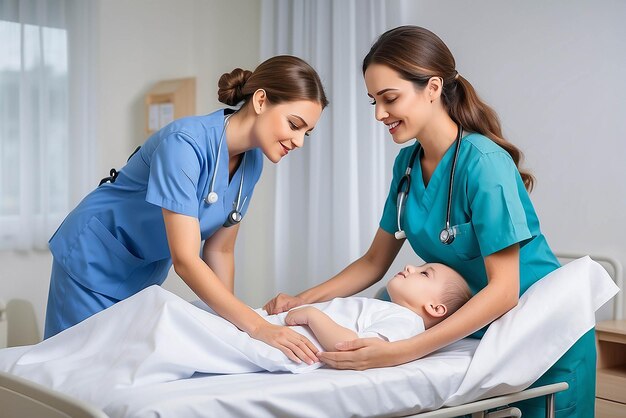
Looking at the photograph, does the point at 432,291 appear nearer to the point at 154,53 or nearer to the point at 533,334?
the point at 533,334

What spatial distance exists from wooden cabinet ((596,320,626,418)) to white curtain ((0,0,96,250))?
2.59m

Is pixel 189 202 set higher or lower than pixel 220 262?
higher

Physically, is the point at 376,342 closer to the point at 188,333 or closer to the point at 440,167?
the point at 188,333

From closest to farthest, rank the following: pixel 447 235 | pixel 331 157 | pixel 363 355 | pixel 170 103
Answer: pixel 363 355 → pixel 447 235 → pixel 331 157 → pixel 170 103

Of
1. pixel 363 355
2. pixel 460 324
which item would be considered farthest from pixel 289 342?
pixel 460 324

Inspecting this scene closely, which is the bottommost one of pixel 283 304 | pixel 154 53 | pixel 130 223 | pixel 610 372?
pixel 610 372

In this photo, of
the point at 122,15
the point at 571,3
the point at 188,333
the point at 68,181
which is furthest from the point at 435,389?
the point at 122,15

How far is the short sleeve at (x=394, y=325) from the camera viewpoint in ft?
6.04

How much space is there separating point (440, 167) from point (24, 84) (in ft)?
8.36

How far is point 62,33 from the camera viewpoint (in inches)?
158

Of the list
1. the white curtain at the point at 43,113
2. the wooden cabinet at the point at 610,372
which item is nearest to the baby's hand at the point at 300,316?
the wooden cabinet at the point at 610,372

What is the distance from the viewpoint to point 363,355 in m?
1.73

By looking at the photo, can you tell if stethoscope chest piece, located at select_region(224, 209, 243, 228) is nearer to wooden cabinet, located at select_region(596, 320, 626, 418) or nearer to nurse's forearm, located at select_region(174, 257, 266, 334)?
nurse's forearm, located at select_region(174, 257, 266, 334)

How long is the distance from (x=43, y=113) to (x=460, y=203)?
8.54 feet
